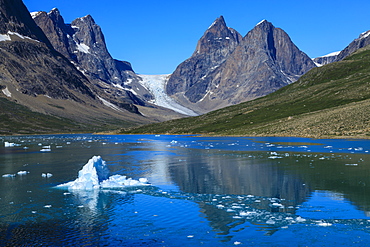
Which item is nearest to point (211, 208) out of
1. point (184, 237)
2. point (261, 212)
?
point (261, 212)

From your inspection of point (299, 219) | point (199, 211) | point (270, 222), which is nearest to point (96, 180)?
point (199, 211)

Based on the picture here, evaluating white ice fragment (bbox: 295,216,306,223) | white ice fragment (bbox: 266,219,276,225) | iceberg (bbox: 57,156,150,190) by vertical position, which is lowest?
white ice fragment (bbox: 266,219,276,225)

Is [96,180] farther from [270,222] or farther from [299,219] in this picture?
[299,219]

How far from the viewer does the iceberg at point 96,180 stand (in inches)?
1476

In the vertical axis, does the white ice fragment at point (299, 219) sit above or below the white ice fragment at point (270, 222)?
above

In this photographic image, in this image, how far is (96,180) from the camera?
126 ft

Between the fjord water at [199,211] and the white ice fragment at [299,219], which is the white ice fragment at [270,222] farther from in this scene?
the white ice fragment at [299,219]

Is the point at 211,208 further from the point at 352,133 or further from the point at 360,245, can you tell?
the point at 352,133

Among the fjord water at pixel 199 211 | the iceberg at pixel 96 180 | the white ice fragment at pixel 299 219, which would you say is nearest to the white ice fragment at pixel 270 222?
the fjord water at pixel 199 211

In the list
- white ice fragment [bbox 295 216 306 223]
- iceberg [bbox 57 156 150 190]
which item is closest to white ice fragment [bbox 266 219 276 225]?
white ice fragment [bbox 295 216 306 223]

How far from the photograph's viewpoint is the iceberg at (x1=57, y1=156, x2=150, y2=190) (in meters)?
37.5

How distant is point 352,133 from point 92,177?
94254 mm

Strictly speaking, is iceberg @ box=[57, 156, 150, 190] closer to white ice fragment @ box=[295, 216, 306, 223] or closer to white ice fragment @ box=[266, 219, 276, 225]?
white ice fragment @ box=[266, 219, 276, 225]

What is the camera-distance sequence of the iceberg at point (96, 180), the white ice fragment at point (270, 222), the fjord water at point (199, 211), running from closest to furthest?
the fjord water at point (199, 211)
the white ice fragment at point (270, 222)
the iceberg at point (96, 180)
